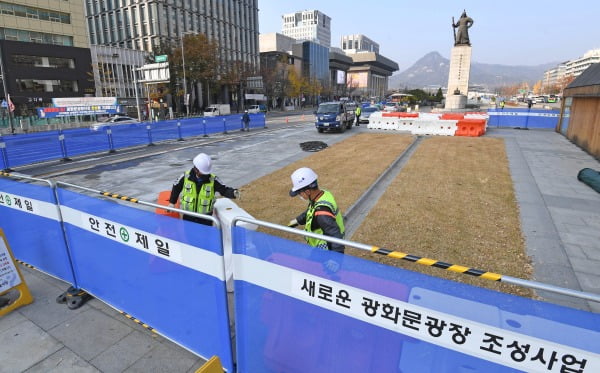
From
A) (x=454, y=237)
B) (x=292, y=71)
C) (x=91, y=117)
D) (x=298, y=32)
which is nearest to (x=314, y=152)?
(x=454, y=237)

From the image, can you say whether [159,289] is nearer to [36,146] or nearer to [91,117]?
[36,146]

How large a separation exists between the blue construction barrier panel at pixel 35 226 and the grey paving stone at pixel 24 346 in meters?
0.81

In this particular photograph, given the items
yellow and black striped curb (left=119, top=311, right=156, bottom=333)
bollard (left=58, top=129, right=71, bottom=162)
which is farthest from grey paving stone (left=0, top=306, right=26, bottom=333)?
bollard (left=58, top=129, right=71, bottom=162)

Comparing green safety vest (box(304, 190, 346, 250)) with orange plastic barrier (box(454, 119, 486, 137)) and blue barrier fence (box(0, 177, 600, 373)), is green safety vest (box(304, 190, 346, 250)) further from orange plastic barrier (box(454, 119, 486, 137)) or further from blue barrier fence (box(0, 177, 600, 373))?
orange plastic barrier (box(454, 119, 486, 137))

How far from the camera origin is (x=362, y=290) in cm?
232

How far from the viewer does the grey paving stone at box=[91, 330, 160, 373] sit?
349cm

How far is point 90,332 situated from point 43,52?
4911 centimetres

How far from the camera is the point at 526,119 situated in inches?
1089

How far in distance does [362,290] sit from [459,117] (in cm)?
2653

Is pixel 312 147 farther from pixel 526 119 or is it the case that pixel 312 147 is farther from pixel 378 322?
pixel 526 119

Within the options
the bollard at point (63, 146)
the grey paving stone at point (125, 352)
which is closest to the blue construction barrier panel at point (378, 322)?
the grey paving stone at point (125, 352)

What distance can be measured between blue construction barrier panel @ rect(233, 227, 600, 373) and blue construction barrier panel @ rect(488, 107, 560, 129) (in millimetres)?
31635

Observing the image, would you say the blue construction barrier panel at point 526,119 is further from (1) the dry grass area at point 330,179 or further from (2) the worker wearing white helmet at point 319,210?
(2) the worker wearing white helmet at point 319,210

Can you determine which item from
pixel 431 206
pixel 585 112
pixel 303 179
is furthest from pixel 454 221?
pixel 585 112
